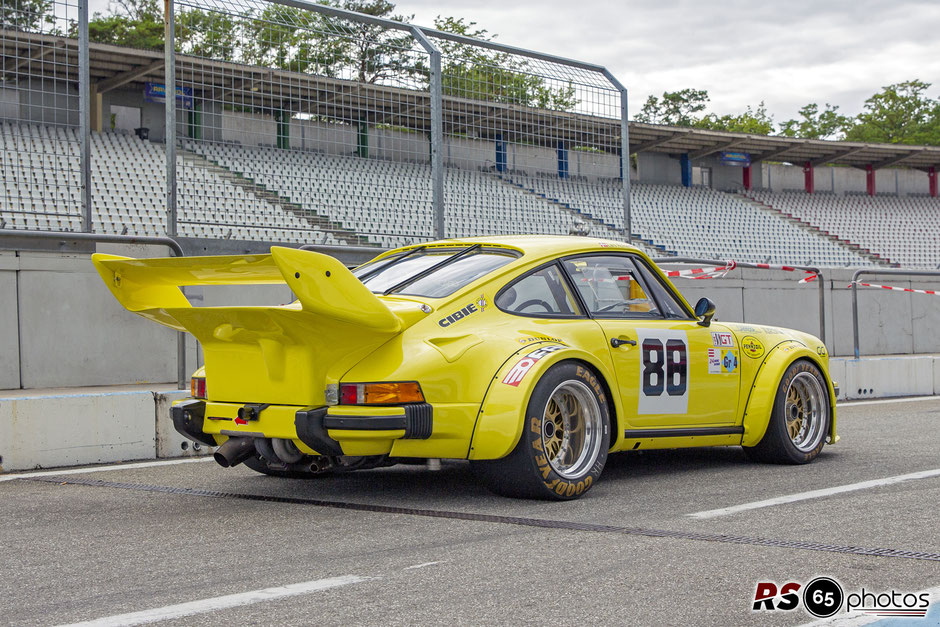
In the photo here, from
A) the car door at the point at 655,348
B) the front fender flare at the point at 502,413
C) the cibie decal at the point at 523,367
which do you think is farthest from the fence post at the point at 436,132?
the front fender flare at the point at 502,413

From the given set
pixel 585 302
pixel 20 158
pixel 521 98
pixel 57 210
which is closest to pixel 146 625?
pixel 585 302

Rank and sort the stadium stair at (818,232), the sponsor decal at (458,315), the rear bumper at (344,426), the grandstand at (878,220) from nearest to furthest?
the rear bumper at (344,426)
the sponsor decal at (458,315)
the stadium stair at (818,232)
the grandstand at (878,220)

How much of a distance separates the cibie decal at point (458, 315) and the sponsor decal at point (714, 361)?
1.74m

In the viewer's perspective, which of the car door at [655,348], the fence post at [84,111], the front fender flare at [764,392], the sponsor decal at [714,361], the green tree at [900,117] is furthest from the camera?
the green tree at [900,117]

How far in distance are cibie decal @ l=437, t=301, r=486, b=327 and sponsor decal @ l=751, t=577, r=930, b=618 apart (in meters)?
2.21

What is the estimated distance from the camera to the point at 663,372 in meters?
6.07

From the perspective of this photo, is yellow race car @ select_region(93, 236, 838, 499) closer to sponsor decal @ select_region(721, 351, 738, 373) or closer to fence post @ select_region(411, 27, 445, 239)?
sponsor decal @ select_region(721, 351, 738, 373)

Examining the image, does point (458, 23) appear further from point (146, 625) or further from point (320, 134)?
point (146, 625)

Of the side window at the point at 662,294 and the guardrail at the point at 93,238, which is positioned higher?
the guardrail at the point at 93,238

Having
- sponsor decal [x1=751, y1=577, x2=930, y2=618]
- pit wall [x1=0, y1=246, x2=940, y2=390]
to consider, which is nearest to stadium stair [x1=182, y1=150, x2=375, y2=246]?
pit wall [x1=0, y1=246, x2=940, y2=390]

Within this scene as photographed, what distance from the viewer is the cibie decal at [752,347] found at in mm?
6641

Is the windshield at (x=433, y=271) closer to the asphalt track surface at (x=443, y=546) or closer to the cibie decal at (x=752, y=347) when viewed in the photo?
the asphalt track surface at (x=443, y=546)

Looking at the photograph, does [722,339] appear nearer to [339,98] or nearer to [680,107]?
[339,98]

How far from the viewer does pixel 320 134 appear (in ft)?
33.2
